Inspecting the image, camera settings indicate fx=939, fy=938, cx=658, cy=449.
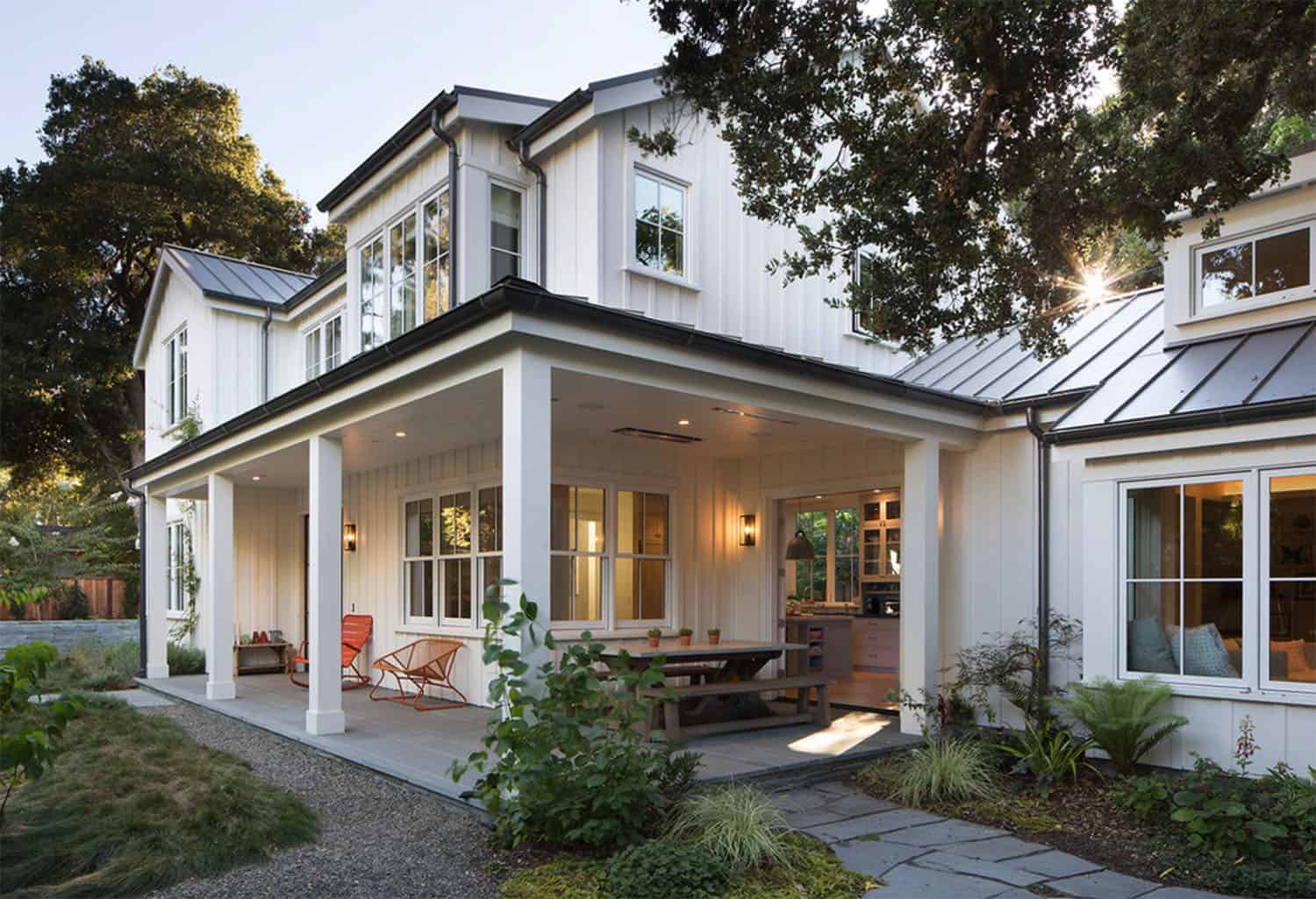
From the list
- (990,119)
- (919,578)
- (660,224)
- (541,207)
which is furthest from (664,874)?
(541,207)

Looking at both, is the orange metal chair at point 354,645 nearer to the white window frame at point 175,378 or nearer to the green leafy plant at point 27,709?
the white window frame at point 175,378

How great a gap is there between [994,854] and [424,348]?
15.5 feet

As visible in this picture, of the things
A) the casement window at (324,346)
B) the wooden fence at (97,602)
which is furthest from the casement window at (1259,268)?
the wooden fence at (97,602)

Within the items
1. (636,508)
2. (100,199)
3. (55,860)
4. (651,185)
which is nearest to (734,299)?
(651,185)

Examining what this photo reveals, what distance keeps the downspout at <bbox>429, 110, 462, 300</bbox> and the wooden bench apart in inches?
158

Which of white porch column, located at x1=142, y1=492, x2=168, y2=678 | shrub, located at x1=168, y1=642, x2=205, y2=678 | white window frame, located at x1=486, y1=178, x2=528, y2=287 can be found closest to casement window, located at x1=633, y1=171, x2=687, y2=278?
white window frame, located at x1=486, y1=178, x2=528, y2=287

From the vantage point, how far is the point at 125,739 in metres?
7.59

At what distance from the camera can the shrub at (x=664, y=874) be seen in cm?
449

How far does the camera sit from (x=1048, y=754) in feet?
22.8

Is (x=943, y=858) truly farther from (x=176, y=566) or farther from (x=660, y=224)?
(x=176, y=566)

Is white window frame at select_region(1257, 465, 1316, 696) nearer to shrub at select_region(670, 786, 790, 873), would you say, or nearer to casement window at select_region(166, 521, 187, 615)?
shrub at select_region(670, 786, 790, 873)

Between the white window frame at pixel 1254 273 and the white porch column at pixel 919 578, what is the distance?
255cm

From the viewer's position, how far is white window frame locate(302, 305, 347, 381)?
43.3 ft

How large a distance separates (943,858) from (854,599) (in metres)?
8.49
